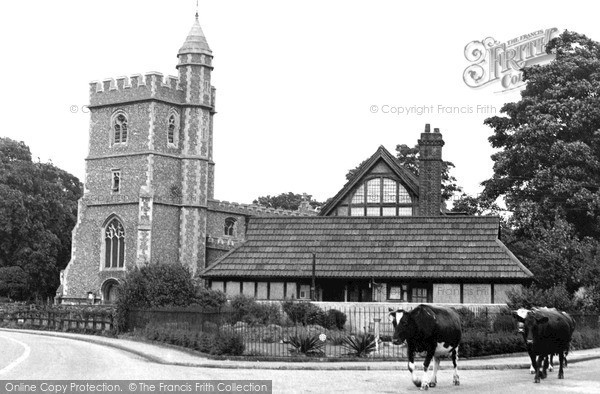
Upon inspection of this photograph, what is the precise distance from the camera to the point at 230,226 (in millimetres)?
76125

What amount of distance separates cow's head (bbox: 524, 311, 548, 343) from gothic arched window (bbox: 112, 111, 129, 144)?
174ft

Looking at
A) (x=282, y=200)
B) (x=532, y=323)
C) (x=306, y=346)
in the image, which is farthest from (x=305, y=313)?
(x=282, y=200)

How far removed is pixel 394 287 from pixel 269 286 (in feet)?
17.3

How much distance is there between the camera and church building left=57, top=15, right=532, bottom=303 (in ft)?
141

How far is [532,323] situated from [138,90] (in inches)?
2091

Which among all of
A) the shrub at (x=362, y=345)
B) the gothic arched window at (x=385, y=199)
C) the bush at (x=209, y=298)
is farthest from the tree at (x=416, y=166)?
the shrub at (x=362, y=345)

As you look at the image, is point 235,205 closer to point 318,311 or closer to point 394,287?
point 394,287

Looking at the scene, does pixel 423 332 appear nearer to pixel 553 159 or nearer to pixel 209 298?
pixel 209 298

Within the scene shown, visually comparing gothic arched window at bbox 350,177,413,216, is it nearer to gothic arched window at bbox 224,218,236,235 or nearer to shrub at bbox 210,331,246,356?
gothic arched window at bbox 224,218,236,235

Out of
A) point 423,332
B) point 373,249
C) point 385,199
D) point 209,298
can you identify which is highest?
point 385,199

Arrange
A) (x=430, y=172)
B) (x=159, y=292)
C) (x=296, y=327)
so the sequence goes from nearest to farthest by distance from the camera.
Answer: (x=296, y=327) → (x=159, y=292) → (x=430, y=172)

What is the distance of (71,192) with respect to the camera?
8675 centimetres

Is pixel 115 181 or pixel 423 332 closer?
pixel 423 332

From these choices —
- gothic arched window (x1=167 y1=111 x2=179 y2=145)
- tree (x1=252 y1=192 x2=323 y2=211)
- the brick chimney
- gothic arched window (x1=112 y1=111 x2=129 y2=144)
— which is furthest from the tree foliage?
tree (x1=252 y1=192 x2=323 y2=211)
